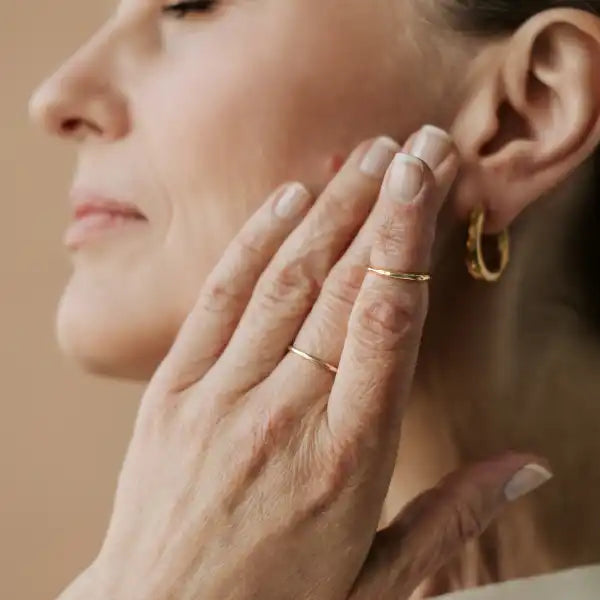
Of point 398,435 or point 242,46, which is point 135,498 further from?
point 242,46

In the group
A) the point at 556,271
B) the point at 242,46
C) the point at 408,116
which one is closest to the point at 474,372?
the point at 556,271

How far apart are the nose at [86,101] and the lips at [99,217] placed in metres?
0.05

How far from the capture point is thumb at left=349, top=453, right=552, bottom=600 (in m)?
0.64

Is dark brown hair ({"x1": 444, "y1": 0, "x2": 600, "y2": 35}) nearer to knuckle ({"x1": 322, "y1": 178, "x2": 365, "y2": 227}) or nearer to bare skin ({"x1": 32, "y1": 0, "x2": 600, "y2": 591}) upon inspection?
bare skin ({"x1": 32, "y1": 0, "x2": 600, "y2": 591})

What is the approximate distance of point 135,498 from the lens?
666 millimetres

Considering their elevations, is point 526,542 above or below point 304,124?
below

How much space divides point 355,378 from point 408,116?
217 millimetres

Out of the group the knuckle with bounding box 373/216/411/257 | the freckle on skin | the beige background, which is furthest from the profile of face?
the beige background

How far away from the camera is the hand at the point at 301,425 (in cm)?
60

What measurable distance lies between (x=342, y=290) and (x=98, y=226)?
0.75ft

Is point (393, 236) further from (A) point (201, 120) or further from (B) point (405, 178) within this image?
(A) point (201, 120)

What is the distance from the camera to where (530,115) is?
0.71 metres

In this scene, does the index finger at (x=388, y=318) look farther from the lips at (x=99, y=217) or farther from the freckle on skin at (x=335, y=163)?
the lips at (x=99, y=217)

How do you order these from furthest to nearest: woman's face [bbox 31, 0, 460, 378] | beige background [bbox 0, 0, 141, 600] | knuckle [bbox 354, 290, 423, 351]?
beige background [bbox 0, 0, 141, 600] → woman's face [bbox 31, 0, 460, 378] → knuckle [bbox 354, 290, 423, 351]
